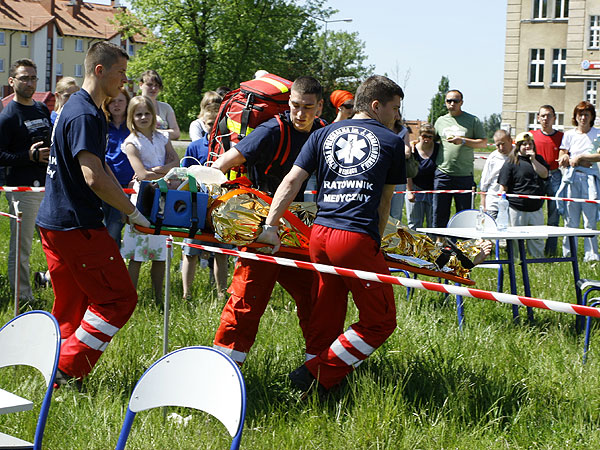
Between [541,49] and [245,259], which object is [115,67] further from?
[541,49]

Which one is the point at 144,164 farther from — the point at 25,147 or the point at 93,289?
the point at 93,289

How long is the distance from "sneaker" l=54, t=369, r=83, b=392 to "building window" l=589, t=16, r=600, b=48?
46915mm

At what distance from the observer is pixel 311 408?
15.9ft

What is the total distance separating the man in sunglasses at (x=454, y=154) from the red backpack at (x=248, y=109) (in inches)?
212

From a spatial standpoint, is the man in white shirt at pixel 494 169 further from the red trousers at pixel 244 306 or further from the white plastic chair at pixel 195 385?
the white plastic chair at pixel 195 385

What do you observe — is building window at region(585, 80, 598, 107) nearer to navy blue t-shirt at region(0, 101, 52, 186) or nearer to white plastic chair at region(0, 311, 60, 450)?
navy blue t-shirt at region(0, 101, 52, 186)

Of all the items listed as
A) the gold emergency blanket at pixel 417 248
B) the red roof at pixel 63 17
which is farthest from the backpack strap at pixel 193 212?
the red roof at pixel 63 17

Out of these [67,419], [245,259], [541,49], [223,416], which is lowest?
[67,419]

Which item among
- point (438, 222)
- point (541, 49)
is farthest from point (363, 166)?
point (541, 49)

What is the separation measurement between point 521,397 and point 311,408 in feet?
4.21

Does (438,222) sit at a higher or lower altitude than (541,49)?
lower

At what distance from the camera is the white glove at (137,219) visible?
15.9 feet

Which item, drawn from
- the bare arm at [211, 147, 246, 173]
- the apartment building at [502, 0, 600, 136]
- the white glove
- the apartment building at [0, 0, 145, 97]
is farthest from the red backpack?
the apartment building at [0, 0, 145, 97]

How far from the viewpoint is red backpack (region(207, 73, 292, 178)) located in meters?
5.43
